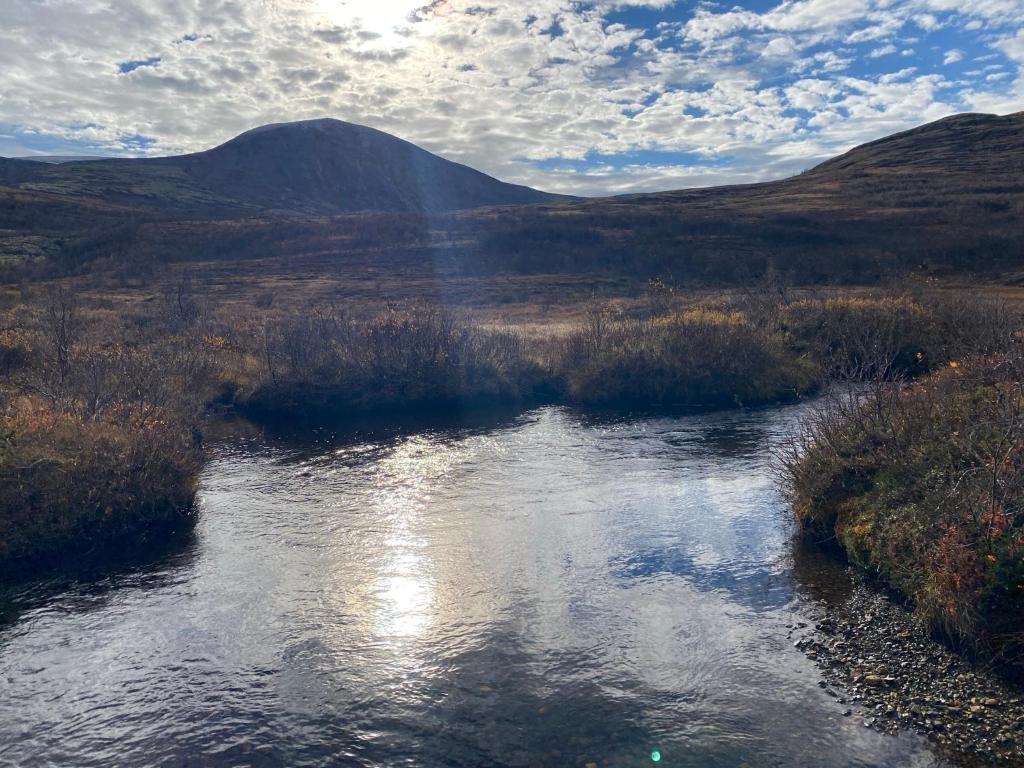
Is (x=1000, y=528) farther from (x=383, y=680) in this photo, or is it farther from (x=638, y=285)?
(x=638, y=285)

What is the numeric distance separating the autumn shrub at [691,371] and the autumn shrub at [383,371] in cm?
269

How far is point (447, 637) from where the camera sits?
Answer: 13.0 m

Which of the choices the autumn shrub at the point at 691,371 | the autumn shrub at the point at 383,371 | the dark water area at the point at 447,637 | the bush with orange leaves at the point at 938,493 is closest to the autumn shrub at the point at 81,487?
the dark water area at the point at 447,637

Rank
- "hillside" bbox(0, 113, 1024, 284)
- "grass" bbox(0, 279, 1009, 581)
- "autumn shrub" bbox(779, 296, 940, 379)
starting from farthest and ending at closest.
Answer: "hillside" bbox(0, 113, 1024, 284)
"autumn shrub" bbox(779, 296, 940, 379)
"grass" bbox(0, 279, 1009, 581)

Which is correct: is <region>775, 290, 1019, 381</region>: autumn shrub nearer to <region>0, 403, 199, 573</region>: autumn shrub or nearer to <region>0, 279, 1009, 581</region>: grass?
<region>0, 279, 1009, 581</region>: grass

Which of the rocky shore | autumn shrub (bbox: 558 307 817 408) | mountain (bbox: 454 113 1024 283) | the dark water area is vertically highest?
mountain (bbox: 454 113 1024 283)

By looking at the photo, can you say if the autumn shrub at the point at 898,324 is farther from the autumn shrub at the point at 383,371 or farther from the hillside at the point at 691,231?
the hillside at the point at 691,231

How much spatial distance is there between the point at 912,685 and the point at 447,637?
6.83 meters

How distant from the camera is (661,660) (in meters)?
12.0

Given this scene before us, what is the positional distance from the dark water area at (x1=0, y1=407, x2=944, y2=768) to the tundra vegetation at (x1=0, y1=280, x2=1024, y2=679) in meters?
1.68

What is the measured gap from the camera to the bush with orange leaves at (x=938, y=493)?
36.7 ft

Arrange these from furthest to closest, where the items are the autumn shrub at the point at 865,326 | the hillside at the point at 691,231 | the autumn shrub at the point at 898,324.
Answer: the hillside at the point at 691,231 → the autumn shrub at the point at 865,326 → the autumn shrub at the point at 898,324

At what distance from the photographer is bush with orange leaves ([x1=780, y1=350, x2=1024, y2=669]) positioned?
11.2 m

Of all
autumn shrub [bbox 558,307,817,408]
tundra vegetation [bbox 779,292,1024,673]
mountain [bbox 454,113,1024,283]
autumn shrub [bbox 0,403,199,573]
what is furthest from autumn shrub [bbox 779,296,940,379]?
mountain [bbox 454,113,1024,283]
